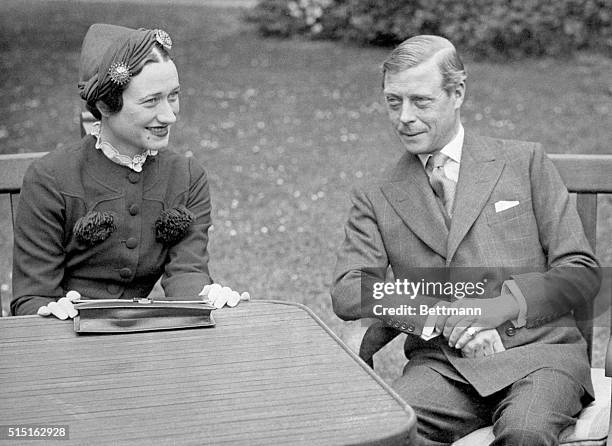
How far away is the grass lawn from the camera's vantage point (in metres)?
6.79

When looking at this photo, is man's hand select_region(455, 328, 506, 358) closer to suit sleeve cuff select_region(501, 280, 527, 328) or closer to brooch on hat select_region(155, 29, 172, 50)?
suit sleeve cuff select_region(501, 280, 527, 328)

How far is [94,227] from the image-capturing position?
10.2 feet

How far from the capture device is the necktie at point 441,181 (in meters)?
3.30

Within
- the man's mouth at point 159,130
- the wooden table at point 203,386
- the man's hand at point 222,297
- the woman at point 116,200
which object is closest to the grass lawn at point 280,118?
the woman at point 116,200

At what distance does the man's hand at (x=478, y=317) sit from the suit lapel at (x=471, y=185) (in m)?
0.18

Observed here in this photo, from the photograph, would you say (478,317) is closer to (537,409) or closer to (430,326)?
(430,326)

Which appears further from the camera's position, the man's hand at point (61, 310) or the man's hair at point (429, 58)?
the man's hair at point (429, 58)

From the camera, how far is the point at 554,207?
10.5 feet

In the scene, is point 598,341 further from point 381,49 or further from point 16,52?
point 16,52

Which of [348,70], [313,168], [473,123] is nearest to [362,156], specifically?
[313,168]

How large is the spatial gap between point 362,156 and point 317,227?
1603 millimetres

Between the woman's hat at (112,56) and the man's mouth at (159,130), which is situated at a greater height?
the woman's hat at (112,56)

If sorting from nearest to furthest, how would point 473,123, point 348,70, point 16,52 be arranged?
point 473,123
point 348,70
point 16,52

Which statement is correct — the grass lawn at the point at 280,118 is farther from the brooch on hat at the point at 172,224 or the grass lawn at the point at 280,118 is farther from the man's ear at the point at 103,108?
the man's ear at the point at 103,108
